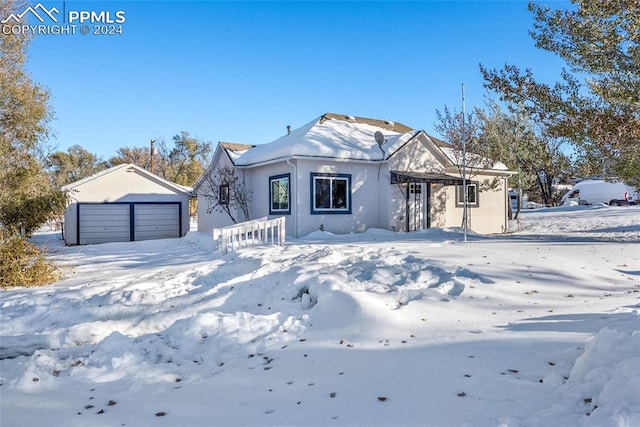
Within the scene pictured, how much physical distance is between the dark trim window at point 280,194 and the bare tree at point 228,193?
1.59m

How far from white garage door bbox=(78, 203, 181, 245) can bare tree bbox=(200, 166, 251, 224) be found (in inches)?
99.8

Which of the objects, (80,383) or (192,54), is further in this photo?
(192,54)

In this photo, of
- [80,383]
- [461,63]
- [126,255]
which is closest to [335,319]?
[80,383]

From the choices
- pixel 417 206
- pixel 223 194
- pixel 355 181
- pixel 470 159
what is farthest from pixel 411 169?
pixel 223 194

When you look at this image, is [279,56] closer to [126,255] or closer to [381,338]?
[126,255]

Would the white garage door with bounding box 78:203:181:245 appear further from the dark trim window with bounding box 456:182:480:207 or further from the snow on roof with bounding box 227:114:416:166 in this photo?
the dark trim window with bounding box 456:182:480:207

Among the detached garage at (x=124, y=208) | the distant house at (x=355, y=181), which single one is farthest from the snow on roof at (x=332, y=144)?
the detached garage at (x=124, y=208)

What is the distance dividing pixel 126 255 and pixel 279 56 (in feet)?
27.2

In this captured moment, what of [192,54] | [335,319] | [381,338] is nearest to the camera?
[381,338]

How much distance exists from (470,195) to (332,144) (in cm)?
679

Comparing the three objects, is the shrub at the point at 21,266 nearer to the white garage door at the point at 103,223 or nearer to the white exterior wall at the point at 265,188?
the white exterior wall at the point at 265,188

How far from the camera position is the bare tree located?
53.4 ft

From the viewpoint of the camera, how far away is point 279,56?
1459cm

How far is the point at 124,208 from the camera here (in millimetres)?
19141
